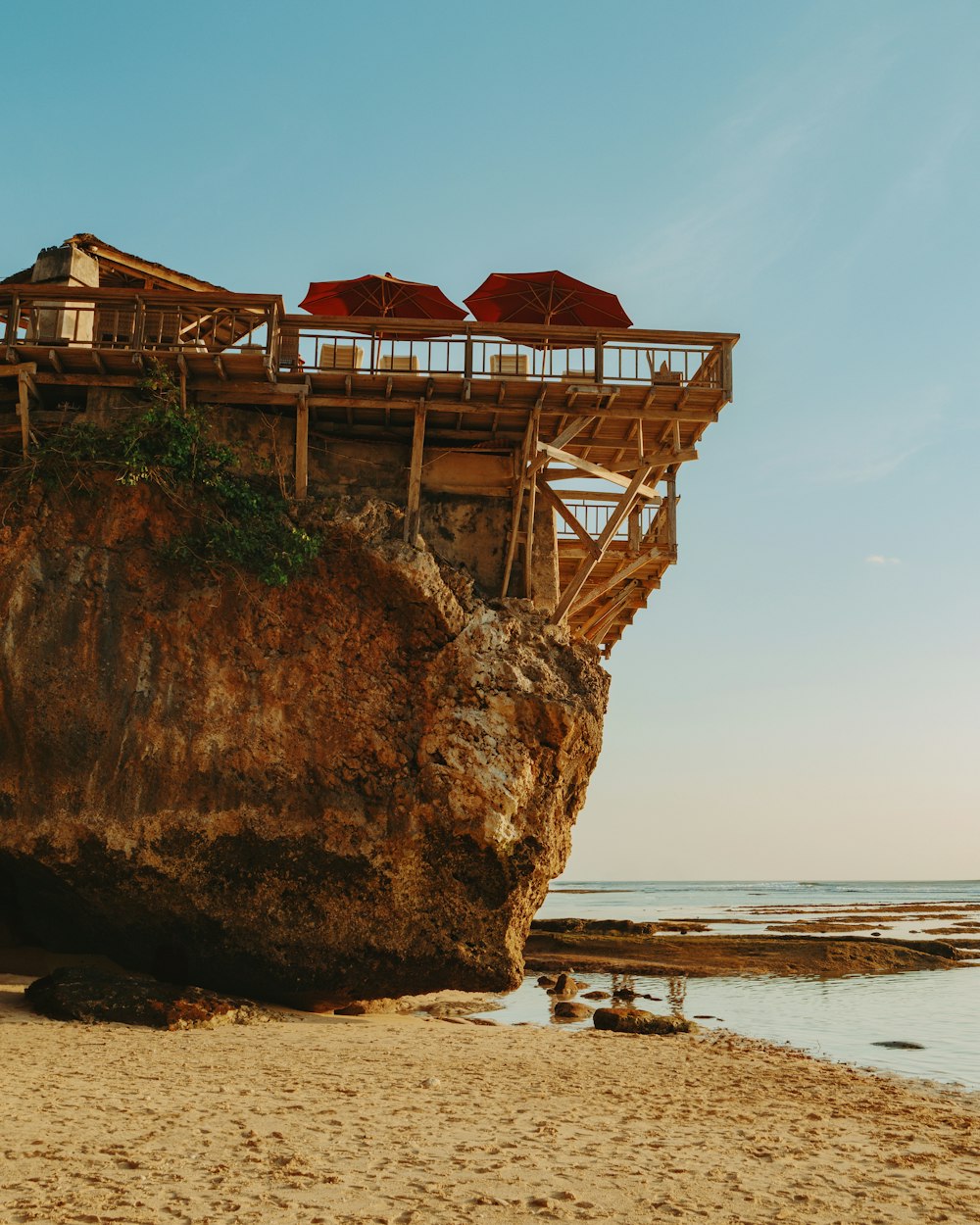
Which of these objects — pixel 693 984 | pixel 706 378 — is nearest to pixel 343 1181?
pixel 706 378

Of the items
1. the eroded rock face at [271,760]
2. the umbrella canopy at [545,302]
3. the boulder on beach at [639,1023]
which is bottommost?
the boulder on beach at [639,1023]

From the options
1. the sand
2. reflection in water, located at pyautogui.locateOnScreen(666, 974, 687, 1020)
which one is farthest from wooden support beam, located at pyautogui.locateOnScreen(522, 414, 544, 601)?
reflection in water, located at pyautogui.locateOnScreen(666, 974, 687, 1020)

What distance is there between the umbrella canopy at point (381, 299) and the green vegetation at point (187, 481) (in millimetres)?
3556

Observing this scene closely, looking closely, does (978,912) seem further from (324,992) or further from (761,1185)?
(761,1185)

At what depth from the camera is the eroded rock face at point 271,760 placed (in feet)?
44.7

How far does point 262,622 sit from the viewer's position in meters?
14.3

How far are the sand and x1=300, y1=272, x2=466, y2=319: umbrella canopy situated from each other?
11.1 meters

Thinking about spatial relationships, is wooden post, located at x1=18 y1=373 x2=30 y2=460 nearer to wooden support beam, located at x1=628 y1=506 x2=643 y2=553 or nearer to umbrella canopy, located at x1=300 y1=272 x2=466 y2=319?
umbrella canopy, located at x1=300 y1=272 x2=466 y2=319

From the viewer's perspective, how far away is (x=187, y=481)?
14.4 m

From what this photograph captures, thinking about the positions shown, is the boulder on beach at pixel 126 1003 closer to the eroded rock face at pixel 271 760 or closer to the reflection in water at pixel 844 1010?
the eroded rock face at pixel 271 760

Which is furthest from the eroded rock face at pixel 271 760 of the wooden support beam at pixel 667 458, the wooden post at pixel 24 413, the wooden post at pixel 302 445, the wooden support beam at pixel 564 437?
the wooden support beam at pixel 667 458

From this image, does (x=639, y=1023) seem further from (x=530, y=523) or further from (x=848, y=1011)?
(x=530, y=523)

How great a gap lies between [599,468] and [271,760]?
6.88 meters

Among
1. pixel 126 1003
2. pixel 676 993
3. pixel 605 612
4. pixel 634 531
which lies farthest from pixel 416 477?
pixel 676 993
